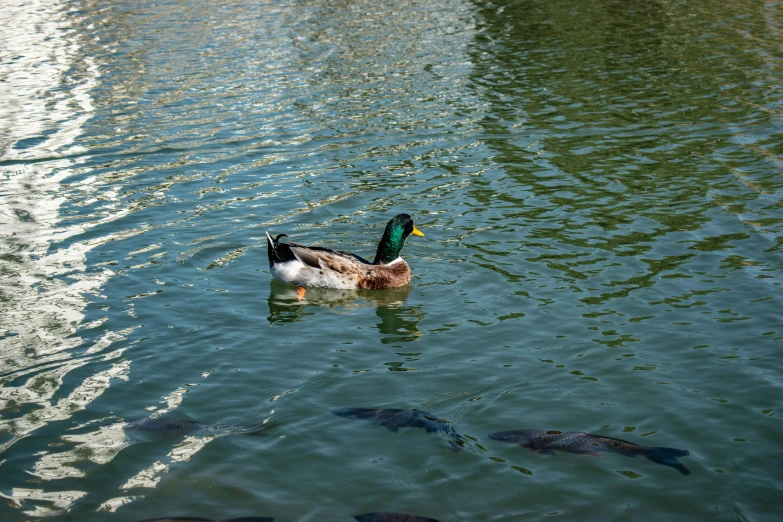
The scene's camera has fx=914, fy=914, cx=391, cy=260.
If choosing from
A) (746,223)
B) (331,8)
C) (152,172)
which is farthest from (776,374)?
(331,8)

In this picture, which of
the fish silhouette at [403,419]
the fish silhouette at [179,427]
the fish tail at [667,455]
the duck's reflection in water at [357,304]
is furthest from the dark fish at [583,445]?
the duck's reflection in water at [357,304]

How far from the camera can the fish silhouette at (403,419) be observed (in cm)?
915

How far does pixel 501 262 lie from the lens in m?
13.9

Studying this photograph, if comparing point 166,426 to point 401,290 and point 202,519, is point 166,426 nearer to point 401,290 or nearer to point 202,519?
point 202,519

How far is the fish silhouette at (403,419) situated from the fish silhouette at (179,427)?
0.93m

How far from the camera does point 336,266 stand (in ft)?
43.8

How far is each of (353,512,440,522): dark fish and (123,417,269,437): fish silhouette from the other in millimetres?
1907

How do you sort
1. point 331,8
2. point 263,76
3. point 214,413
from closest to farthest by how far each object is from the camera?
1. point 214,413
2. point 263,76
3. point 331,8

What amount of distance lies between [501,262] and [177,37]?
24.8 meters

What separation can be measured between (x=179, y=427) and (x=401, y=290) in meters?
5.05

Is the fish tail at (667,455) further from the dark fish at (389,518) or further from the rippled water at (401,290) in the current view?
the dark fish at (389,518)

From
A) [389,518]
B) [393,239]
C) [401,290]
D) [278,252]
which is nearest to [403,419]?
[389,518]

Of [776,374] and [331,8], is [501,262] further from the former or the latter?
[331,8]

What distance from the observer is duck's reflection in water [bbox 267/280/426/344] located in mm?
12055
